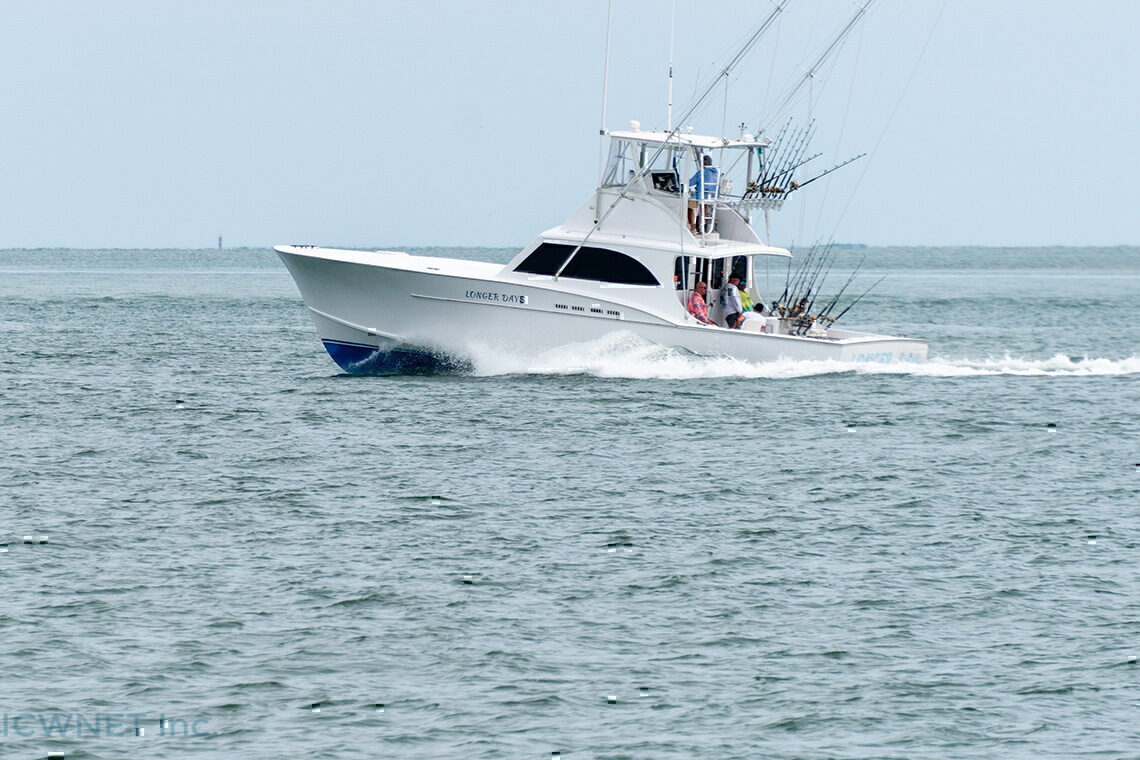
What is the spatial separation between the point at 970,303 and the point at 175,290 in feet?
124

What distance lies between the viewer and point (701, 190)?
88.7 feet

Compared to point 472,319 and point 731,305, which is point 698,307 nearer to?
point 731,305

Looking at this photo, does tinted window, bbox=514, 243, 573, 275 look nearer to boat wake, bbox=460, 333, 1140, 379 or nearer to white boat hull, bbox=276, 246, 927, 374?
white boat hull, bbox=276, 246, 927, 374

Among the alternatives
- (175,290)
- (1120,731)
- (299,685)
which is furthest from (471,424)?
(175,290)

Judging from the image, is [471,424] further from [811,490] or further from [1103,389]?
[1103,389]

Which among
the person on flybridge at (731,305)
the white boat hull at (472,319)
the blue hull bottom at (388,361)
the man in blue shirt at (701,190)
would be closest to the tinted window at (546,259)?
the white boat hull at (472,319)

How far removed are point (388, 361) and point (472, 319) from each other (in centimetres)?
212

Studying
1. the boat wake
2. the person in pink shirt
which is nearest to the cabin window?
the person in pink shirt

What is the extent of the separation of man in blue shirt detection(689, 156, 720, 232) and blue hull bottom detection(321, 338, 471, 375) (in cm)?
488

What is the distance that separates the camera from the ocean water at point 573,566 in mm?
10680

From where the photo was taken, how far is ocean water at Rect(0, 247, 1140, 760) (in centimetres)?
1068

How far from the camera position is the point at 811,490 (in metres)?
18.8

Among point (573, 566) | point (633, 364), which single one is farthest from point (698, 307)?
point (573, 566)

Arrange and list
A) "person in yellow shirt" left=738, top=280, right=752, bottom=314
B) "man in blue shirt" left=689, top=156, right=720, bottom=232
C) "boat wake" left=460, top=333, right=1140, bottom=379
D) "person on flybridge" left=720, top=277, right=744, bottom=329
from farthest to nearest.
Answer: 1. "person in yellow shirt" left=738, top=280, right=752, bottom=314
2. "man in blue shirt" left=689, top=156, right=720, bottom=232
3. "person on flybridge" left=720, top=277, right=744, bottom=329
4. "boat wake" left=460, top=333, right=1140, bottom=379
